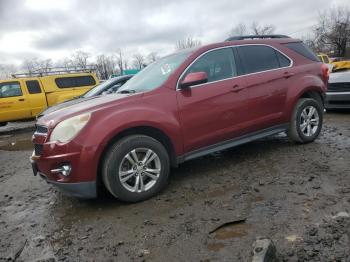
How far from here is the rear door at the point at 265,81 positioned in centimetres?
491

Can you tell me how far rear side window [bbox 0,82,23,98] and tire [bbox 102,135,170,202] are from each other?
32.6 ft

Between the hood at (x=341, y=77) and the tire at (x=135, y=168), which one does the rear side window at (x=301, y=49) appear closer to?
the tire at (x=135, y=168)

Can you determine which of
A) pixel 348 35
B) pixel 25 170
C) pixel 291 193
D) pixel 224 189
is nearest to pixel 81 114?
pixel 224 189

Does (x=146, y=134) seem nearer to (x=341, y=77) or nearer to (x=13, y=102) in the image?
(x=341, y=77)

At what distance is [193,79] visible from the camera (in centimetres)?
421

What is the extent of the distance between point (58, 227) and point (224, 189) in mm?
1902

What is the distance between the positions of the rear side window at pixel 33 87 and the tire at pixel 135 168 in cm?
996

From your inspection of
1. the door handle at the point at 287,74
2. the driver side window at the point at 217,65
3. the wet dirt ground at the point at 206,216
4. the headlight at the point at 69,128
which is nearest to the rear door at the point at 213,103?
the driver side window at the point at 217,65

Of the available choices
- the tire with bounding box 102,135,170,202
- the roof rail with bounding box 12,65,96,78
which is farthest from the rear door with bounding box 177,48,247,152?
the roof rail with bounding box 12,65,96,78

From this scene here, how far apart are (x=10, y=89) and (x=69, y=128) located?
9.91 m

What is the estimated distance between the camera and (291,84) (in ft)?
17.5

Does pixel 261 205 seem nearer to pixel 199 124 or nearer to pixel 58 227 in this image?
pixel 199 124

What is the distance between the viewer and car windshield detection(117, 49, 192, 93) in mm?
4480

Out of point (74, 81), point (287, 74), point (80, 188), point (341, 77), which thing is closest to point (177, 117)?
point (80, 188)
